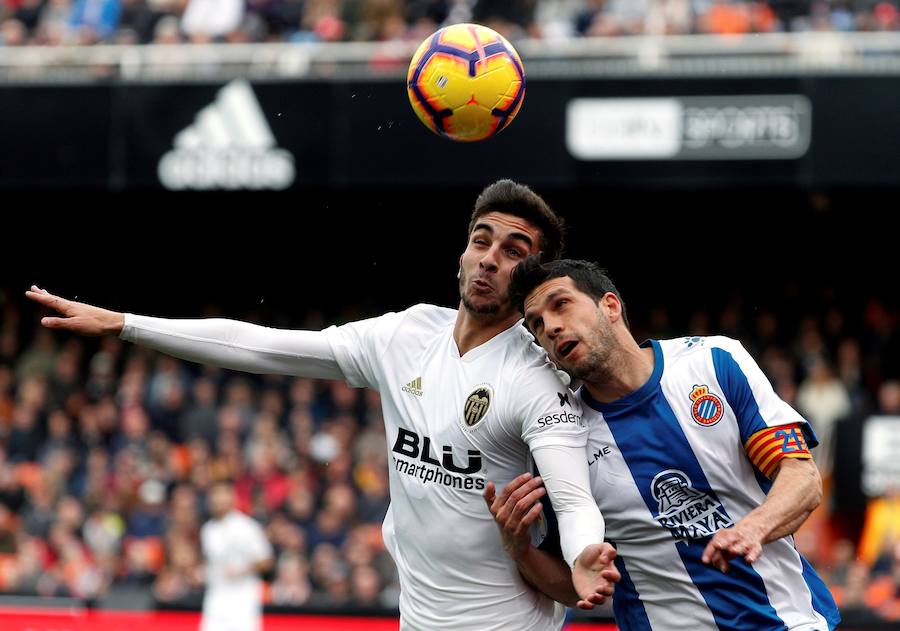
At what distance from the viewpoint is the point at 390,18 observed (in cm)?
1631

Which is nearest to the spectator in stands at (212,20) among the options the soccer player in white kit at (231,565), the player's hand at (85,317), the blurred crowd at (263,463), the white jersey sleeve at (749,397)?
the blurred crowd at (263,463)

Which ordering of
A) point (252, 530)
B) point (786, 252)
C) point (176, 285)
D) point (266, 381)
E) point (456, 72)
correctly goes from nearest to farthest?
point (456, 72) < point (252, 530) < point (266, 381) < point (786, 252) < point (176, 285)

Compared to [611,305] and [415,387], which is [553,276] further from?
[415,387]

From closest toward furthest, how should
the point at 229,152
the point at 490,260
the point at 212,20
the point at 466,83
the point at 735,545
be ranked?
the point at 735,545
the point at 490,260
the point at 466,83
the point at 229,152
the point at 212,20

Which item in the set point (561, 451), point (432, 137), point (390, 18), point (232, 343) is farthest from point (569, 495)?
point (390, 18)

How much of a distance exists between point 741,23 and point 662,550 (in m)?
11.2

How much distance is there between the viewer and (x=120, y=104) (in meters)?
16.6

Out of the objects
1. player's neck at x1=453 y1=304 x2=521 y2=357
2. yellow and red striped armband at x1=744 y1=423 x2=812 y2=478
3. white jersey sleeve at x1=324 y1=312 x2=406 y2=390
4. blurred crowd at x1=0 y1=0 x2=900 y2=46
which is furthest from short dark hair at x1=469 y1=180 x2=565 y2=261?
blurred crowd at x1=0 y1=0 x2=900 y2=46

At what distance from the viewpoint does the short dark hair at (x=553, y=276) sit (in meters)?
5.04

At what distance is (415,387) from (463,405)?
0.28 meters

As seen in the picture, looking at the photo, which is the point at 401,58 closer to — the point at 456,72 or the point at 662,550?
the point at 456,72

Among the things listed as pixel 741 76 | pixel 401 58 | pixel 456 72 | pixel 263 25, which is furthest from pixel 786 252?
pixel 456 72

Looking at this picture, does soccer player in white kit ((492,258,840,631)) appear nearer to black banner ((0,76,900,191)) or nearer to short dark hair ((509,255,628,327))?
short dark hair ((509,255,628,327))

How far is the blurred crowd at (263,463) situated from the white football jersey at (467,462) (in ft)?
21.7
